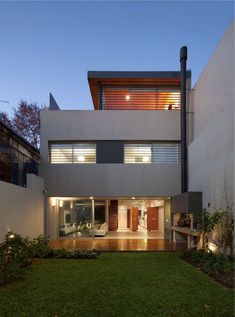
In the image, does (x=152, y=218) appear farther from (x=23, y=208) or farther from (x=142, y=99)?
(x=23, y=208)

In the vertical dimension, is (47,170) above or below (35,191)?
above

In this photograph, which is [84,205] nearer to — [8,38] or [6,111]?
[8,38]

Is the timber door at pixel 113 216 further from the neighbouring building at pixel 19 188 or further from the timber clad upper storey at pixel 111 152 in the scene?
the neighbouring building at pixel 19 188

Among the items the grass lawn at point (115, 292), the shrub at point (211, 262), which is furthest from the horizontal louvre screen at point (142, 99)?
the grass lawn at point (115, 292)

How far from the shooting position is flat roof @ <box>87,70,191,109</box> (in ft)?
56.0

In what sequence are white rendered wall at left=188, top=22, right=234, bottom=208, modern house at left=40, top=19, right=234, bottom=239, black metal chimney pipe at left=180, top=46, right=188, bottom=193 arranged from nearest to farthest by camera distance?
white rendered wall at left=188, top=22, right=234, bottom=208 < black metal chimney pipe at left=180, top=46, right=188, bottom=193 < modern house at left=40, top=19, right=234, bottom=239

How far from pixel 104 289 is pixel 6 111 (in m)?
23.5

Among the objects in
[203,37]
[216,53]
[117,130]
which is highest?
[203,37]

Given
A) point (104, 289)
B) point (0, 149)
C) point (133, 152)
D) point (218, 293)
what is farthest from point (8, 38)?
point (218, 293)

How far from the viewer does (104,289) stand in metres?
6.33

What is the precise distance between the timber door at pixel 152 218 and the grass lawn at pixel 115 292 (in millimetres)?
11674

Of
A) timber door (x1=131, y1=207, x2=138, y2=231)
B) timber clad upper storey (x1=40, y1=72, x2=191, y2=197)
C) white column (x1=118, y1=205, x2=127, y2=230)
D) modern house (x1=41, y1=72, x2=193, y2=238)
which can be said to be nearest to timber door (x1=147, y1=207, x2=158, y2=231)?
timber door (x1=131, y1=207, x2=138, y2=231)

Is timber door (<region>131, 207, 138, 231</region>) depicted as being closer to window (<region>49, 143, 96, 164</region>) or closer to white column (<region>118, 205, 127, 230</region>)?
white column (<region>118, 205, 127, 230</region>)

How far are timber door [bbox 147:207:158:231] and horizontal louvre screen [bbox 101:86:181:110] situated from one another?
6.94 meters
